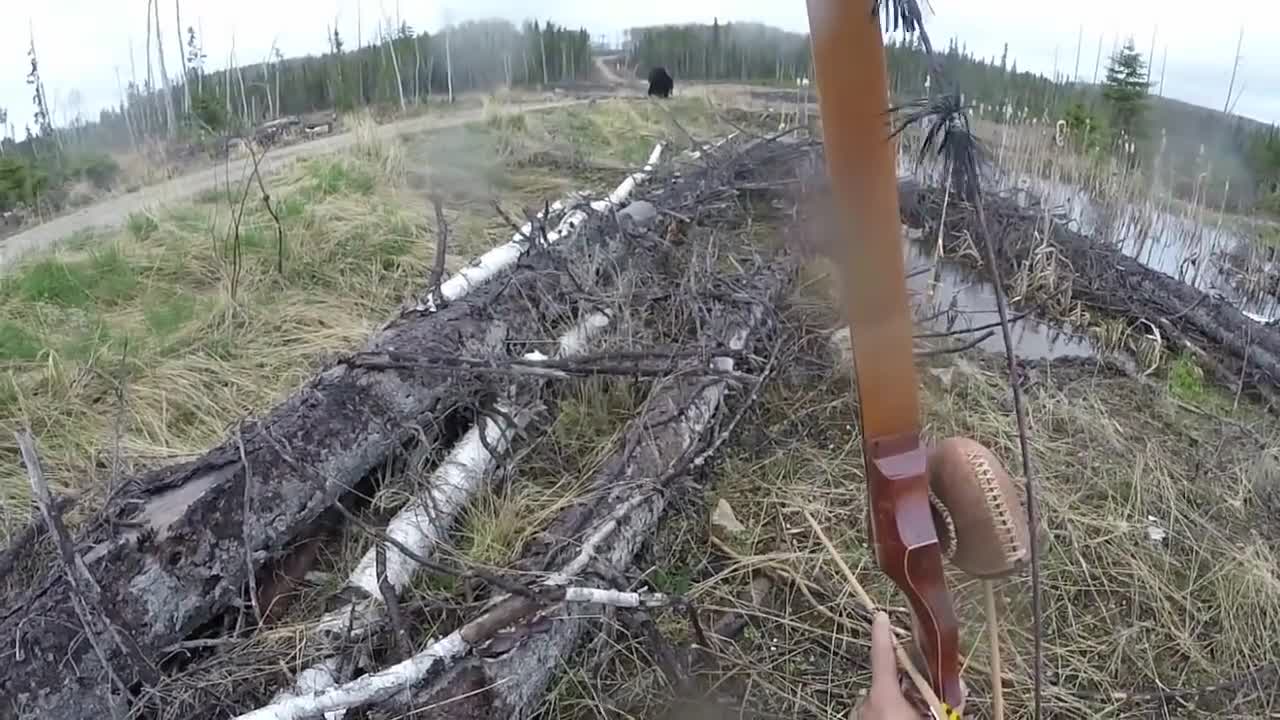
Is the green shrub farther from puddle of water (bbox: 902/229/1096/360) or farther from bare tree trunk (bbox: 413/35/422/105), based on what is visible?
puddle of water (bbox: 902/229/1096/360)

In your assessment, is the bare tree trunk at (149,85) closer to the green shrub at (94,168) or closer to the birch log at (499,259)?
the green shrub at (94,168)

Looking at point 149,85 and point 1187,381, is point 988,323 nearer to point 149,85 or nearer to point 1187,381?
point 1187,381

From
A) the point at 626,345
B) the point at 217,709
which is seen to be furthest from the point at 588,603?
the point at 626,345

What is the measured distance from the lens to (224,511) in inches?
68.4

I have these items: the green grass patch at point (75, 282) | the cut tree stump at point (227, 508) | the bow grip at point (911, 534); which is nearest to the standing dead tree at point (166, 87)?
the green grass patch at point (75, 282)

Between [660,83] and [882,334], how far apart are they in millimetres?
2944

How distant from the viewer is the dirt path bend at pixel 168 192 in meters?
4.12

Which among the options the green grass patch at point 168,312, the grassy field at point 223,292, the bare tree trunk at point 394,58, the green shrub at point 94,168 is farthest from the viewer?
the green shrub at point 94,168

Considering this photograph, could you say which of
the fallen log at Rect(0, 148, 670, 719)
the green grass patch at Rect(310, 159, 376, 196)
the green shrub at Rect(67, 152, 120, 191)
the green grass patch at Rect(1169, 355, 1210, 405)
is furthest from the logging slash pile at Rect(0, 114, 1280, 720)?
the green shrub at Rect(67, 152, 120, 191)

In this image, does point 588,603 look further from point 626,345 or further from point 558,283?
point 558,283

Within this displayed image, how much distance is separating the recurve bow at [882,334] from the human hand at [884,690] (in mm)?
40

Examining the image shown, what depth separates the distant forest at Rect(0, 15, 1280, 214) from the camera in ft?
7.09

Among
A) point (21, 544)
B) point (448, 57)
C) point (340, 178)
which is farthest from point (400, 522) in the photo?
point (340, 178)

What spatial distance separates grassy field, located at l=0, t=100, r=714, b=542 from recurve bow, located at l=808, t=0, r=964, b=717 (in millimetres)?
1906
